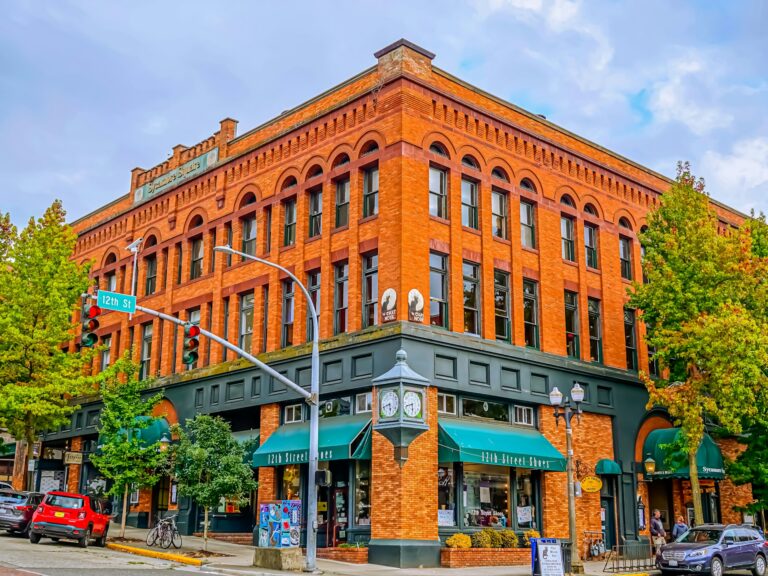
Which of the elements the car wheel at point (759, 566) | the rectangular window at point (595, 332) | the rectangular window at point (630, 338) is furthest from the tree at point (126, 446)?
the car wheel at point (759, 566)

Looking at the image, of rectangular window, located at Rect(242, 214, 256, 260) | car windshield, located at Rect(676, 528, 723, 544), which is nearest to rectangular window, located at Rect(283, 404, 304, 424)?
rectangular window, located at Rect(242, 214, 256, 260)

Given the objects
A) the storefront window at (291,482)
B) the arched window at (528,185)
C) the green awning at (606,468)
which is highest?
the arched window at (528,185)

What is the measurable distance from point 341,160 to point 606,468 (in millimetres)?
15384

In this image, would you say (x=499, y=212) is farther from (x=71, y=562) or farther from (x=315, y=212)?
(x=71, y=562)

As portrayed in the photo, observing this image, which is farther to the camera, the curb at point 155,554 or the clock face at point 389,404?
the curb at point 155,554

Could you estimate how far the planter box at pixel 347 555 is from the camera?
25750 mm

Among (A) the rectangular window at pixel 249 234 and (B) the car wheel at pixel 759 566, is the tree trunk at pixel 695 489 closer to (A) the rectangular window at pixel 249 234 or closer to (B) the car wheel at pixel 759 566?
(B) the car wheel at pixel 759 566

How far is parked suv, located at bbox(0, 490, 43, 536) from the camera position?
29109 mm

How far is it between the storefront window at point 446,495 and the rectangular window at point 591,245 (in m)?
12.5

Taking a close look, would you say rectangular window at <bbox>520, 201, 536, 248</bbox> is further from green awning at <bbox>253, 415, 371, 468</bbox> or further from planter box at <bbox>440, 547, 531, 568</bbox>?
planter box at <bbox>440, 547, 531, 568</bbox>

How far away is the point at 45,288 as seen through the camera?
37.6 meters

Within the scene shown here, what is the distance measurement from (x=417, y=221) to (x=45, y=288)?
18.7 meters

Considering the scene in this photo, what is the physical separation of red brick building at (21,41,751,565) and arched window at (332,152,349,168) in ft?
0.36

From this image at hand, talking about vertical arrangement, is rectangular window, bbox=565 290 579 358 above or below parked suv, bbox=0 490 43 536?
above
